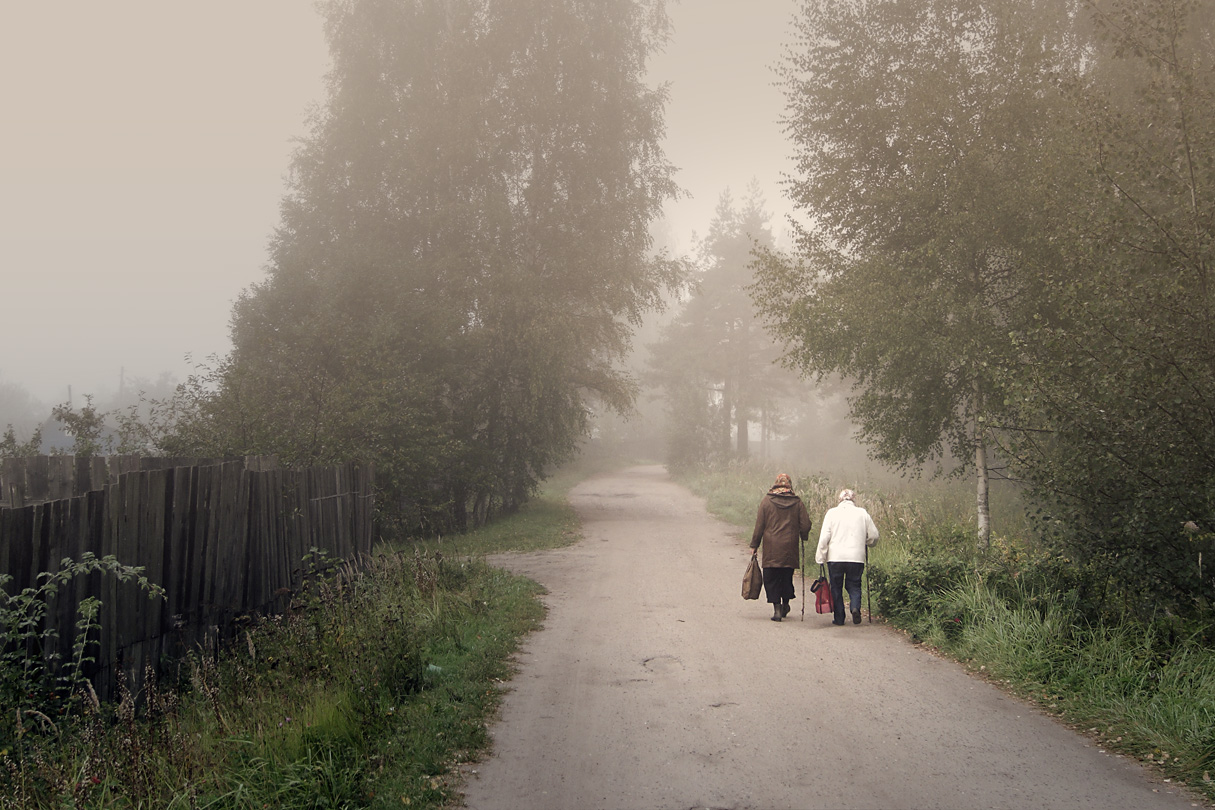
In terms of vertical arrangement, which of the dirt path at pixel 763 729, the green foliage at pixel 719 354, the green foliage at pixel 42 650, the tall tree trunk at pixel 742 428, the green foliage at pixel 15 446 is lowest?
the dirt path at pixel 763 729

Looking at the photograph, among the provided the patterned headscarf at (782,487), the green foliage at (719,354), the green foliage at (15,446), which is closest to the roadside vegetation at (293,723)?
the patterned headscarf at (782,487)

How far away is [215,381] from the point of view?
1481 cm

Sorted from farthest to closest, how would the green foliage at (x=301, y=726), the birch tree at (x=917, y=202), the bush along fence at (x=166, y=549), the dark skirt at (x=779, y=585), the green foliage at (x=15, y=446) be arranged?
the birch tree at (x=917, y=202), the green foliage at (x=15, y=446), the dark skirt at (x=779, y=585), the bush along fence at (x=166, y=549), the green foliage at (x=301, y=726)

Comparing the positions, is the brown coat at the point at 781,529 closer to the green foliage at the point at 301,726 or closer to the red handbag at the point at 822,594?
the red handbag at the point at 822,594

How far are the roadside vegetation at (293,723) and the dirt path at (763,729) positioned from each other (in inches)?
15.9

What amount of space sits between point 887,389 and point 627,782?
32.2 feet

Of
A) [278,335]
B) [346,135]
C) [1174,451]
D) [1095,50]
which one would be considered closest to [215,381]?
[278,335]

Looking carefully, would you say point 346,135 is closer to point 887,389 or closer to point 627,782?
point 887,389

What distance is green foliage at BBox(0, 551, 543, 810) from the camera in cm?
423

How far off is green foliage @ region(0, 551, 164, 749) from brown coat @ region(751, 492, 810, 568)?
23.4 ft

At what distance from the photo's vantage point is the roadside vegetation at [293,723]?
4242 millimetres

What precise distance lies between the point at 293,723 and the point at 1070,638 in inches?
266

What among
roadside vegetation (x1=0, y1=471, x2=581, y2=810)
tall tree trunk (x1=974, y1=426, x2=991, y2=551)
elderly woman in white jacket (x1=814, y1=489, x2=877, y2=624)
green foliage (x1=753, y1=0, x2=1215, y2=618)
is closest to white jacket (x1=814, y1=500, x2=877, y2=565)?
elderly woman in white jacket (x1=814, y1=489, x2=877, y2=624)

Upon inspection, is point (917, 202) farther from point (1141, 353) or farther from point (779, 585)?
point (779, 585)
